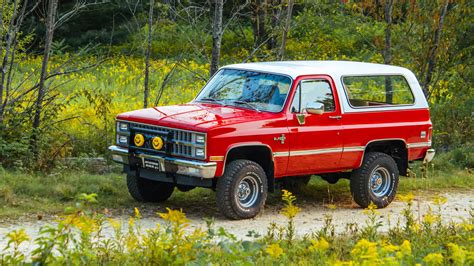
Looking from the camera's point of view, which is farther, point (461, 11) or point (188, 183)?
point (461, 11)

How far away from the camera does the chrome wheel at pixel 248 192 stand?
11.8 m

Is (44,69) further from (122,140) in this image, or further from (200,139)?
(200,139)

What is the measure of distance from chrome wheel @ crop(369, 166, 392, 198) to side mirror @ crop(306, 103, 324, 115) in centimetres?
128

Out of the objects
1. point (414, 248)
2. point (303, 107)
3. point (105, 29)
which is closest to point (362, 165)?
point (303, 107)

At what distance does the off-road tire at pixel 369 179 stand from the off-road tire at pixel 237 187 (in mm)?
1525

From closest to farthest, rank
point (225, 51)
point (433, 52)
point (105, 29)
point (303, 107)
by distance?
1. point (303, 107)
2. point (433, 52)
3. point (105, 29)
4. point (225, 51)

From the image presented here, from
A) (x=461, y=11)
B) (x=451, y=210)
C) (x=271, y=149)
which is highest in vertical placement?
(x=461, y=11)

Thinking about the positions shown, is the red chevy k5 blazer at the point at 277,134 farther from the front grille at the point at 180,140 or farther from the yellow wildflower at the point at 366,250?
the yellow wildflower at the point at 366,250

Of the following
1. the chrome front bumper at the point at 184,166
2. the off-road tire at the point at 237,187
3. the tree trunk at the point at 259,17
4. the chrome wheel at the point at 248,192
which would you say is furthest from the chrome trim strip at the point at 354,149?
the tree trunk at the point at 259,17

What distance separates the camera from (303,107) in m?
12.3

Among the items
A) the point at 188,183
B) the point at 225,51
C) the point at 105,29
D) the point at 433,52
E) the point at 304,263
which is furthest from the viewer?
the point at 225,51

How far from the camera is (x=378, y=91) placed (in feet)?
44.1

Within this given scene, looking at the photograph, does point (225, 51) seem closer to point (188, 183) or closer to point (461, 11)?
point (461, 11)

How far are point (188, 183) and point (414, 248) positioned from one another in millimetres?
3117
